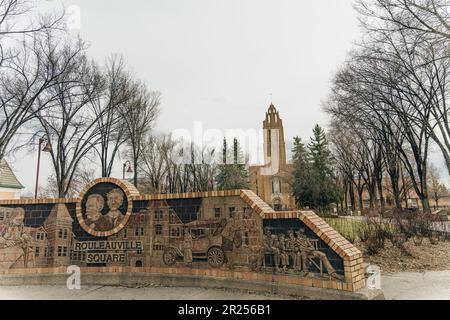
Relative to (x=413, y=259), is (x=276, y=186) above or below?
above

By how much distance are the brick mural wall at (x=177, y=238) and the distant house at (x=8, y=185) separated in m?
23.8

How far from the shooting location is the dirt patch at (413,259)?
775 centimetres

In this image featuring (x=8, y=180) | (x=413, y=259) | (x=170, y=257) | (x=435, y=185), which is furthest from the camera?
(x=435, y=185)

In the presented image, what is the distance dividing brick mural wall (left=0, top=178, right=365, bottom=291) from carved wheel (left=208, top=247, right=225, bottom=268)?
0.02 meters

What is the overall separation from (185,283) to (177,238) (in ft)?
3.52

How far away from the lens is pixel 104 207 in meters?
7.78

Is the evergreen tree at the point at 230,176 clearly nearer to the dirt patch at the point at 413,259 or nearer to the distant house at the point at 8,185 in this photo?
the distant house at the point at 8,185

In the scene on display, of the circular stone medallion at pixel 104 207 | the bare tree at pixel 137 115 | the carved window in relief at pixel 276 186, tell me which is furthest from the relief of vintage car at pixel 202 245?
the carved window in relief at pixel 276 186

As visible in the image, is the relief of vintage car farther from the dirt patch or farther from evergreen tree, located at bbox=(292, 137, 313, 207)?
evergreen tree, located at bbox=(292, 137, 313, 207)

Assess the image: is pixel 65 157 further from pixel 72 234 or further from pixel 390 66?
pixel 390 66

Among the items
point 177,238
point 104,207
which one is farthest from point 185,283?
point 104,207

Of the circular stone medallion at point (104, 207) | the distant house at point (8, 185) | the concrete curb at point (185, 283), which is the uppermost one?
the distant house at point (8, 185)

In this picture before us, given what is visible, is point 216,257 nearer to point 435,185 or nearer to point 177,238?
point 177,238

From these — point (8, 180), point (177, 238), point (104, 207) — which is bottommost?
point (177, 238)
